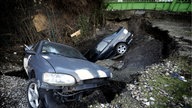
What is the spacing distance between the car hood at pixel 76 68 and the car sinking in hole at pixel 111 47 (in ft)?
10.6

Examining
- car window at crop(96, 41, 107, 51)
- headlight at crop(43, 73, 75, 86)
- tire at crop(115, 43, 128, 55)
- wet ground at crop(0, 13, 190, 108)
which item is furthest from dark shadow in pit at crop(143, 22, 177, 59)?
headlight at crop(43, 73, 75, 86)

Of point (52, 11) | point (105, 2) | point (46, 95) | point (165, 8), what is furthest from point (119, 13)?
point (46, 95)

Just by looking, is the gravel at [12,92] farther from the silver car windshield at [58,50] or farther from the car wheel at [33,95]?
the silver car windshield at [58,50]

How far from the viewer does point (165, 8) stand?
11039 millimetres

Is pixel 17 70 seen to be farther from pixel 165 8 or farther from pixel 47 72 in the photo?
pixel 165 8

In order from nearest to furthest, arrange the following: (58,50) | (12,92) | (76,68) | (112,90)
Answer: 1. (76,68)
2. (112,90)
3. (58,50)
4. (12,92)

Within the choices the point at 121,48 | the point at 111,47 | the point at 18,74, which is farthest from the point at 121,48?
the point at 18,74

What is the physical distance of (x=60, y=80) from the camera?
365 cm

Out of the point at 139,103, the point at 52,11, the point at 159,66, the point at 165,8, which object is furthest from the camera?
the point at 165,8

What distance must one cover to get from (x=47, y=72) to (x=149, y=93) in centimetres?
189

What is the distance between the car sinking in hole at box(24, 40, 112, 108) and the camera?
3.61 metres

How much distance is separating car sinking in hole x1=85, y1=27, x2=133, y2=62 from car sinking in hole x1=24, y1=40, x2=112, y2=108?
3202 mm

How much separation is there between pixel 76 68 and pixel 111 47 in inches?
153

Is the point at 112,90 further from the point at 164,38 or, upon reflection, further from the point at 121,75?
the point at 164,38
